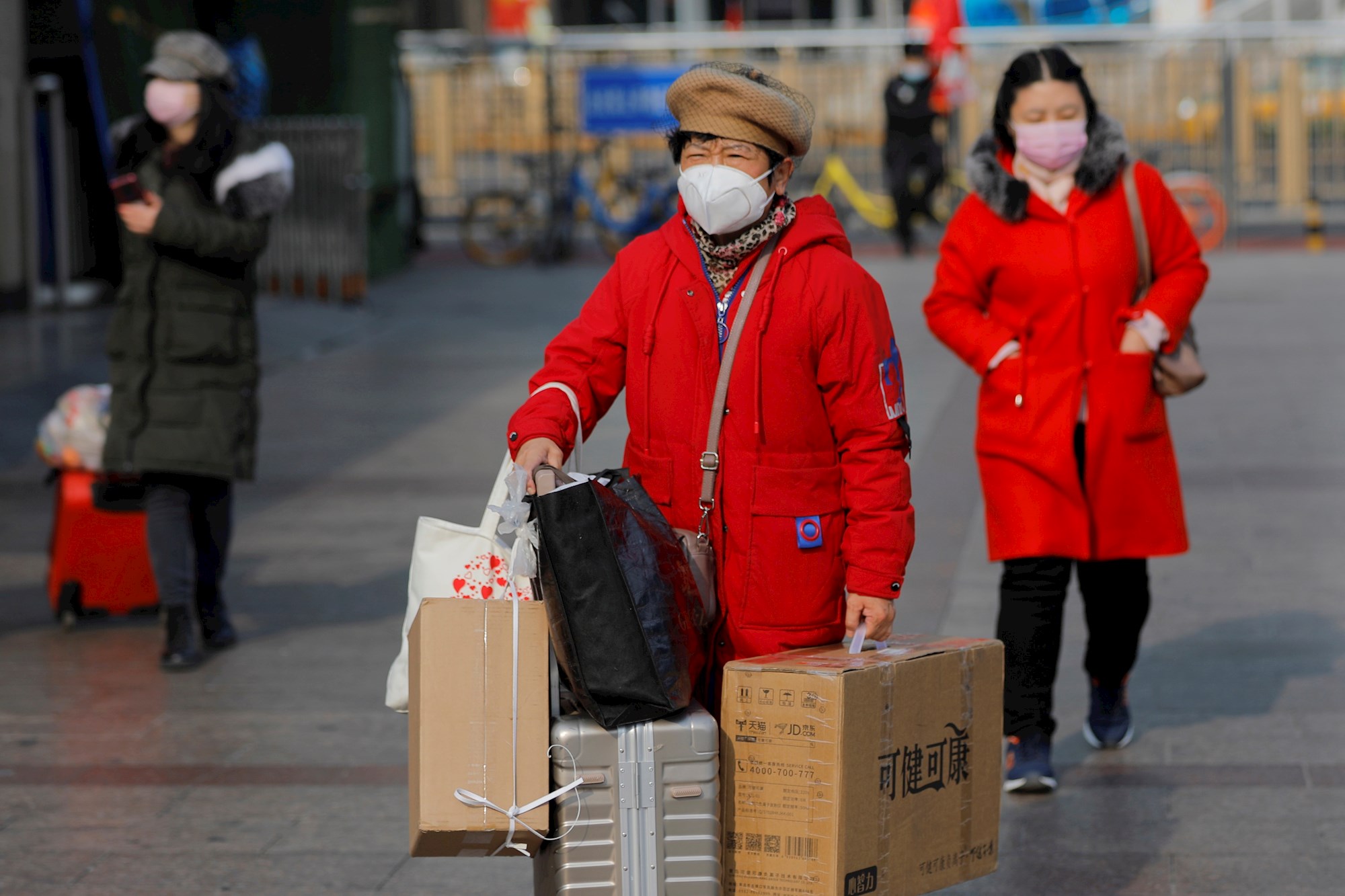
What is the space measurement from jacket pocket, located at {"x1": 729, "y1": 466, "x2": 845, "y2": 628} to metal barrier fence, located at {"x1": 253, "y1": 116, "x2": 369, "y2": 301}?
1255cm

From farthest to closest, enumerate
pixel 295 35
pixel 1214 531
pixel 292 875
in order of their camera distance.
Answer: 1. pixel 295 35
2. pixel 1214 531
3. pixel 292 875

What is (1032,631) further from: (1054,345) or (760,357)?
(760,357)

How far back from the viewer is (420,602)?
315 centimetres

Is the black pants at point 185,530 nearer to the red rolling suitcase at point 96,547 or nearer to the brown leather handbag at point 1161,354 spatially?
the red rolling suitcase at point 96,547

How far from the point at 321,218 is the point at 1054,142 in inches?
463

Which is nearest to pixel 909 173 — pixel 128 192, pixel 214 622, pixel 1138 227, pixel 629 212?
pixel 629 212

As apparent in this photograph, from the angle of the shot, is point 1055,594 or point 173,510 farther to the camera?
point 173,510

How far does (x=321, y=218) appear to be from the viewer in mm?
15664

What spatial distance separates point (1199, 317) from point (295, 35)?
847cm

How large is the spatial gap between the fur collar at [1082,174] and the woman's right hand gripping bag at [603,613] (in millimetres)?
1956

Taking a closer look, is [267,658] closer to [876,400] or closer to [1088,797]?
[1088,797]

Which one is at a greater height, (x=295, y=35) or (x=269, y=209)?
(x=295, y=35)

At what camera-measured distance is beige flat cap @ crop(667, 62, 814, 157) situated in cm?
325

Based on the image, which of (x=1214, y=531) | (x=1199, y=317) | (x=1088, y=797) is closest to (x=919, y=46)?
(x=1199, y=317)
